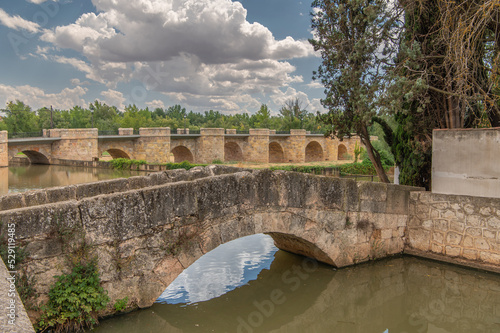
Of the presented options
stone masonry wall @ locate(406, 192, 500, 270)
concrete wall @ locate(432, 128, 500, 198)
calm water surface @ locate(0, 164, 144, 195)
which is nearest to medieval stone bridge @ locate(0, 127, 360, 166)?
calm water surface @ locate(0, 164, 144, 195)

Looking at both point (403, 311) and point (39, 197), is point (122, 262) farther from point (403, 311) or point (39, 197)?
point (403, 311)

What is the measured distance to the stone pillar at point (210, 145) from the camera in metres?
36.5

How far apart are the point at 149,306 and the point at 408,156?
705 cm

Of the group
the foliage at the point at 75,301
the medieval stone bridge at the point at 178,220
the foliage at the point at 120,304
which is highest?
the medieval stone bridge at the point at 178,220

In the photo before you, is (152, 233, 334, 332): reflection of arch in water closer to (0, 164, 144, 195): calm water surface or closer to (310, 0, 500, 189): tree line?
(310, 0, 500, 189): tree line

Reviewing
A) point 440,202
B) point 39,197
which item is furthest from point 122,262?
point 440,202

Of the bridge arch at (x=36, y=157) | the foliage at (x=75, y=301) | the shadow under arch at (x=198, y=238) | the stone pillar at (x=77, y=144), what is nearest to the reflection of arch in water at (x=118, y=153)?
the stone pillar at (x=77, y=144)

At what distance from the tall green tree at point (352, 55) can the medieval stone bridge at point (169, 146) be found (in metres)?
23.9

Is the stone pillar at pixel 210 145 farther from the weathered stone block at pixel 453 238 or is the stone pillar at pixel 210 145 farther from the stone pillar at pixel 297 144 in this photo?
the weathered stone block at pixel 453 238

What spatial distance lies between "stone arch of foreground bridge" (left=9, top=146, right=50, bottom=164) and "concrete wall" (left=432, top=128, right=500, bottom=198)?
29572 millimetres

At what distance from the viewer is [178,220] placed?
5.19m

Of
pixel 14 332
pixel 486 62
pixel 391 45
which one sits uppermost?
pixel 391 45

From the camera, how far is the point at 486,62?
329 inches

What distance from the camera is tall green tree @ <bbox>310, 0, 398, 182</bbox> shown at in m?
8.82
